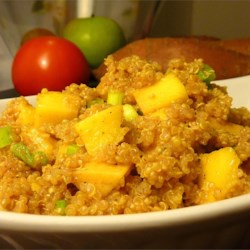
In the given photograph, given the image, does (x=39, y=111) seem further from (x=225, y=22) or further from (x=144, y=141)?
(x=225, y=22)

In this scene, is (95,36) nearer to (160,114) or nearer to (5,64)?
(5,64)

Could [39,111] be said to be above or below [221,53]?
above

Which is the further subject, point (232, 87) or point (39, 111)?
point (232, 87)

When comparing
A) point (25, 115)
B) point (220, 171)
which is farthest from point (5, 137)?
point (220, 171)

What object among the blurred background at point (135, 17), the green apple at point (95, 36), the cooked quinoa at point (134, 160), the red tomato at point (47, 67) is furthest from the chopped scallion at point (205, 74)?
the blurred background at point (135, 17)

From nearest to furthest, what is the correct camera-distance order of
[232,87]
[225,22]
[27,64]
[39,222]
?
[39,222] < [232,87] < [27,64] < [225,22]

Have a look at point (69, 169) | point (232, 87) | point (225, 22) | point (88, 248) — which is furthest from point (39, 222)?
point (225, 22)
